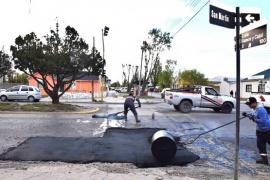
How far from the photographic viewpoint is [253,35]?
16.4ft

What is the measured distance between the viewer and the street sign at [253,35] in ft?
16.0

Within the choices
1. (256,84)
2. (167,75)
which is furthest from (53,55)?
(167,75)

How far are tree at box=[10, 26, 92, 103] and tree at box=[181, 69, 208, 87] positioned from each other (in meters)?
65.2

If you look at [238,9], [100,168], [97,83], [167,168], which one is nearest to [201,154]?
[167,168]

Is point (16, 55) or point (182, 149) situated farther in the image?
point (16, 55)

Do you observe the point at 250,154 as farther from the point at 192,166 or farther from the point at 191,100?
the point at 191,100

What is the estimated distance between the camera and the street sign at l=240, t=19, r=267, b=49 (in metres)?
4.87

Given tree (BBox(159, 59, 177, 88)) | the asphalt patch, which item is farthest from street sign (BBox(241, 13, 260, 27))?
tree (BBox(159, 59, 177, 88))

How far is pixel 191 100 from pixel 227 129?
8.67 metres

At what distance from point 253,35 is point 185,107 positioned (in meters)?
17.1

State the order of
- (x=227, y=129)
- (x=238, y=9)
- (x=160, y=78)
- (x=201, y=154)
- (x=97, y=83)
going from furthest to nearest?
1. (x=160, y=78)
2. (x=97, y=83)
3. (x=227, y=129)
4. (x=201, y=154)
5. (x=238, y=9)

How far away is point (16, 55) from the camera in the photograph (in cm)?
2088

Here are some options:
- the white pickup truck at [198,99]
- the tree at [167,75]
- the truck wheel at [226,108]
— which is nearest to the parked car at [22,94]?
the white pickup truck at [198,99]

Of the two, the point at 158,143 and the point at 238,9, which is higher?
the point at 238,9
